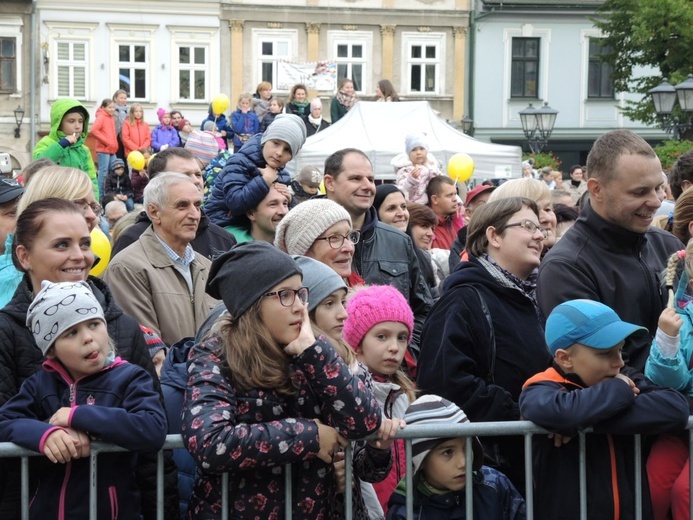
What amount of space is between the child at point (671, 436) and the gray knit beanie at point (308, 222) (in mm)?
1649

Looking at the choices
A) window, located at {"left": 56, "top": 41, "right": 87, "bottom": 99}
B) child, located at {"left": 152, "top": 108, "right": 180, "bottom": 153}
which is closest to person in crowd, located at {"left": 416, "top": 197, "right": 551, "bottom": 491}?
child, located at {"left": 152, "top": 108, "right": 180, "bottom": 153}

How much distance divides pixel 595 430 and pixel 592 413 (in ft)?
0.41

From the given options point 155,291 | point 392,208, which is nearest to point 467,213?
point 392,208

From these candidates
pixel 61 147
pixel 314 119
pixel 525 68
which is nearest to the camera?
pixel 61 147

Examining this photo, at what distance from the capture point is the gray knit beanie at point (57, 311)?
12.5 feet

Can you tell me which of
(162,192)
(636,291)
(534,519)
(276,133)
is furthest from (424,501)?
(276,133)

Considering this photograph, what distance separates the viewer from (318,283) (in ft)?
14.4

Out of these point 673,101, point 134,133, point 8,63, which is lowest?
point 134,133

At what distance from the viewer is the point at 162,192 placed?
222 inches

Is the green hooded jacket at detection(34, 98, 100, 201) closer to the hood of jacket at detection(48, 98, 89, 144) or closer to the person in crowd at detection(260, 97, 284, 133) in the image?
the hood of jacket at detection(48, 98, 89, 144)

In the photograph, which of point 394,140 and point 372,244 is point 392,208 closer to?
point 372,244

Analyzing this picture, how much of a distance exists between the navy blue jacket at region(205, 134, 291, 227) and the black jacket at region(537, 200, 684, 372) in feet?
7.39

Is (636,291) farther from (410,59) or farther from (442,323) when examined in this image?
(410,59)

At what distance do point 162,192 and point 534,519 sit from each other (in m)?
2.56
